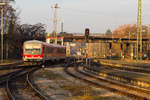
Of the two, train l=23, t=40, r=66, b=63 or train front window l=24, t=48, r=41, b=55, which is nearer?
train l=23, t=40, r=66, b=63

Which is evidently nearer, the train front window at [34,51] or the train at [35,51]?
the train at [35,51]

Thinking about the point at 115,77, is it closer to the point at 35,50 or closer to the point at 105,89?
the point at 105,89

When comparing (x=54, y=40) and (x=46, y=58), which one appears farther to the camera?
(x=54, y=40)

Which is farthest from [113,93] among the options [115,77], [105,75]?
[105,75]

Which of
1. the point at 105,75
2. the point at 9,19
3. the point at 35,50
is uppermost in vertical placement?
the point at 9,19

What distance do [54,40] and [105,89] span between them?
4632 cm

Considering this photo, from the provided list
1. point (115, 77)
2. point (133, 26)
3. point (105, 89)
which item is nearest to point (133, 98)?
point (105, 89)

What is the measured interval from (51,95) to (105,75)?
9218 millimetres

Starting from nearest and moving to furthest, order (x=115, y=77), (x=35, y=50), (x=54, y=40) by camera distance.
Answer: (x=115, y=77) < (x=35, y=50) < (x=54, y=40)

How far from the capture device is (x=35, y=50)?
1050 inches

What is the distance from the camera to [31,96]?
32.0 ft

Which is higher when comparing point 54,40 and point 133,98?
point 54,40

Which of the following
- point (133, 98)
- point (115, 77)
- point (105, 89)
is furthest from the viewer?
point (115, 77)

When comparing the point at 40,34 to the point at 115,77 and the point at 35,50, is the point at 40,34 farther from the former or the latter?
the point at 115,77
